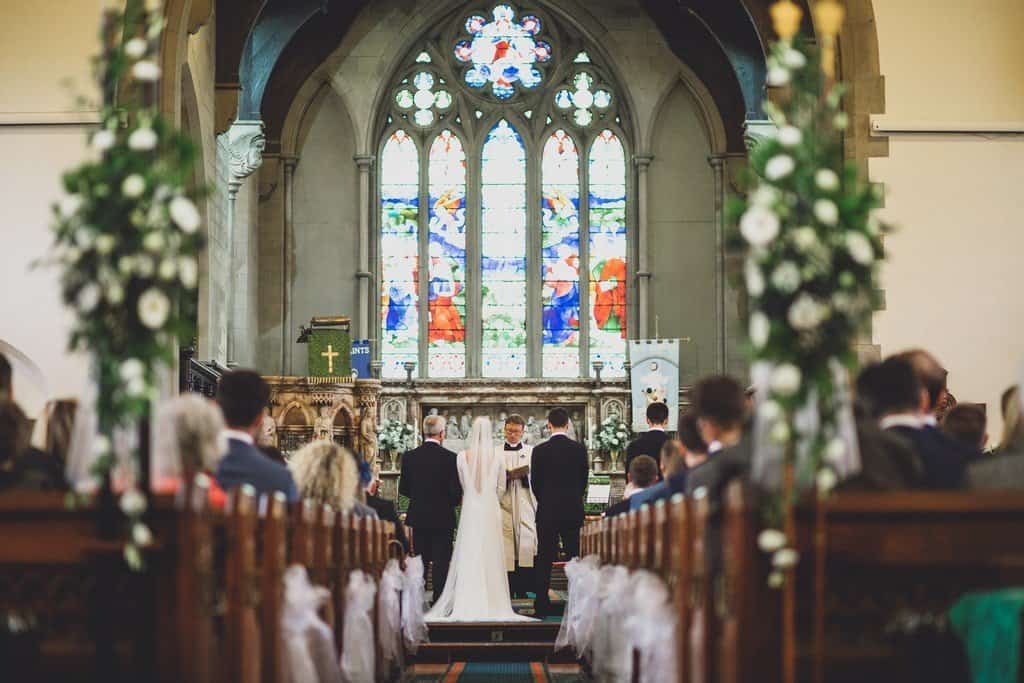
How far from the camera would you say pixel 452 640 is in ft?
32.8

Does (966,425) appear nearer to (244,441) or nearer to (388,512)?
(244,441)

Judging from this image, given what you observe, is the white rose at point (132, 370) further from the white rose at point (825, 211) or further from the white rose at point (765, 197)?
the white rose at point (825, 211)

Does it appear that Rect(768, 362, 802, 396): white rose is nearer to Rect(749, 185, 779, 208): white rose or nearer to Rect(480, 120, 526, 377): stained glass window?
Rect(749, 185, 779, 208): white rose

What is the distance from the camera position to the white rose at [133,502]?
4199 mm

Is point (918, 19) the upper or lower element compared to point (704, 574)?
upper

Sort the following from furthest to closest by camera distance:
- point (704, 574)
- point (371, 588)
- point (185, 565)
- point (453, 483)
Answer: point (453, 483), point (371, 588), point (704, 574), point (185, 565)

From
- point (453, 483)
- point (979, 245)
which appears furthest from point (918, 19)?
point (453, 483)

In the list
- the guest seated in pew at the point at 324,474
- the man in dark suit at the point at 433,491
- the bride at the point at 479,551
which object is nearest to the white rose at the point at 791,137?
the guest seated in pew at the point at 324,474

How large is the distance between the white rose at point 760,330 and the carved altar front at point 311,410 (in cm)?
1043

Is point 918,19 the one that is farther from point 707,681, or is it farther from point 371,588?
point 707,681

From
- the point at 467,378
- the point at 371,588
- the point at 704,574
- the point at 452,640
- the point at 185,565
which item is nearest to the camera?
the point at 185,565

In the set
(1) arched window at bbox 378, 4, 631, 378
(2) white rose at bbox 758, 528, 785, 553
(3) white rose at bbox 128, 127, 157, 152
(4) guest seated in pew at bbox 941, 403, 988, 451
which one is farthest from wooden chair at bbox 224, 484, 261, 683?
(1) arched window at bbox 378, 4, 631, 378

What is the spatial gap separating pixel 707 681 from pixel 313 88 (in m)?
15.5

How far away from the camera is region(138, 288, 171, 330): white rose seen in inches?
173
